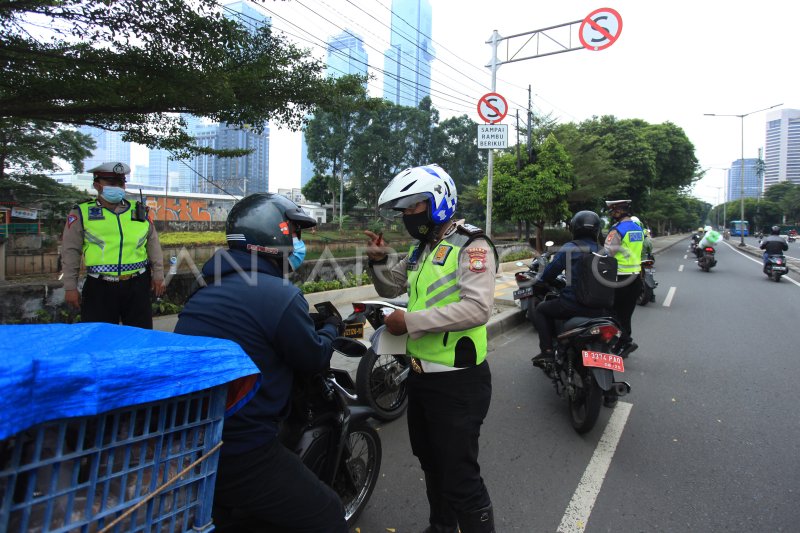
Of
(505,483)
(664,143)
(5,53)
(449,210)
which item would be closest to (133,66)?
(5,53)

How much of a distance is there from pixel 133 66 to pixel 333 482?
161 inches

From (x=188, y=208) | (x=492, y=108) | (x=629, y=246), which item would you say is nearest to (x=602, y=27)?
(x=492, y=108)

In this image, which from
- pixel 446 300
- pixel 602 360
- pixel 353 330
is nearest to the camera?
pixel 446 300

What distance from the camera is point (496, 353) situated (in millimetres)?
5598

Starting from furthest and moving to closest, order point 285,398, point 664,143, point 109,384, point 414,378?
point 664,143 < point 414,378 < point 285,398 < point 109,384

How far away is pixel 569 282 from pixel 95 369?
351 cm

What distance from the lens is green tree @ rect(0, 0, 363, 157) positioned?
399 centimetres

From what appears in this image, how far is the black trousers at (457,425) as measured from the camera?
1.96 m

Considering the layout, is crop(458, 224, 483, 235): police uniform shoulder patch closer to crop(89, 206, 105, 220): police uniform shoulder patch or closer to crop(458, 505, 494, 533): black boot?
crop(458, 505, 494, 533): black boot

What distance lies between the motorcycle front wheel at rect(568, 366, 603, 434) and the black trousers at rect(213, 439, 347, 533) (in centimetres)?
228

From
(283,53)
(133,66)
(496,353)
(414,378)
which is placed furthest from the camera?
(496,353)

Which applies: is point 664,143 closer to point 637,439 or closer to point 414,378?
point 637,439

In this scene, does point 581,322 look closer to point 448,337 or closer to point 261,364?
point 448,337

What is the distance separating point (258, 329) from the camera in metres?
1.50
